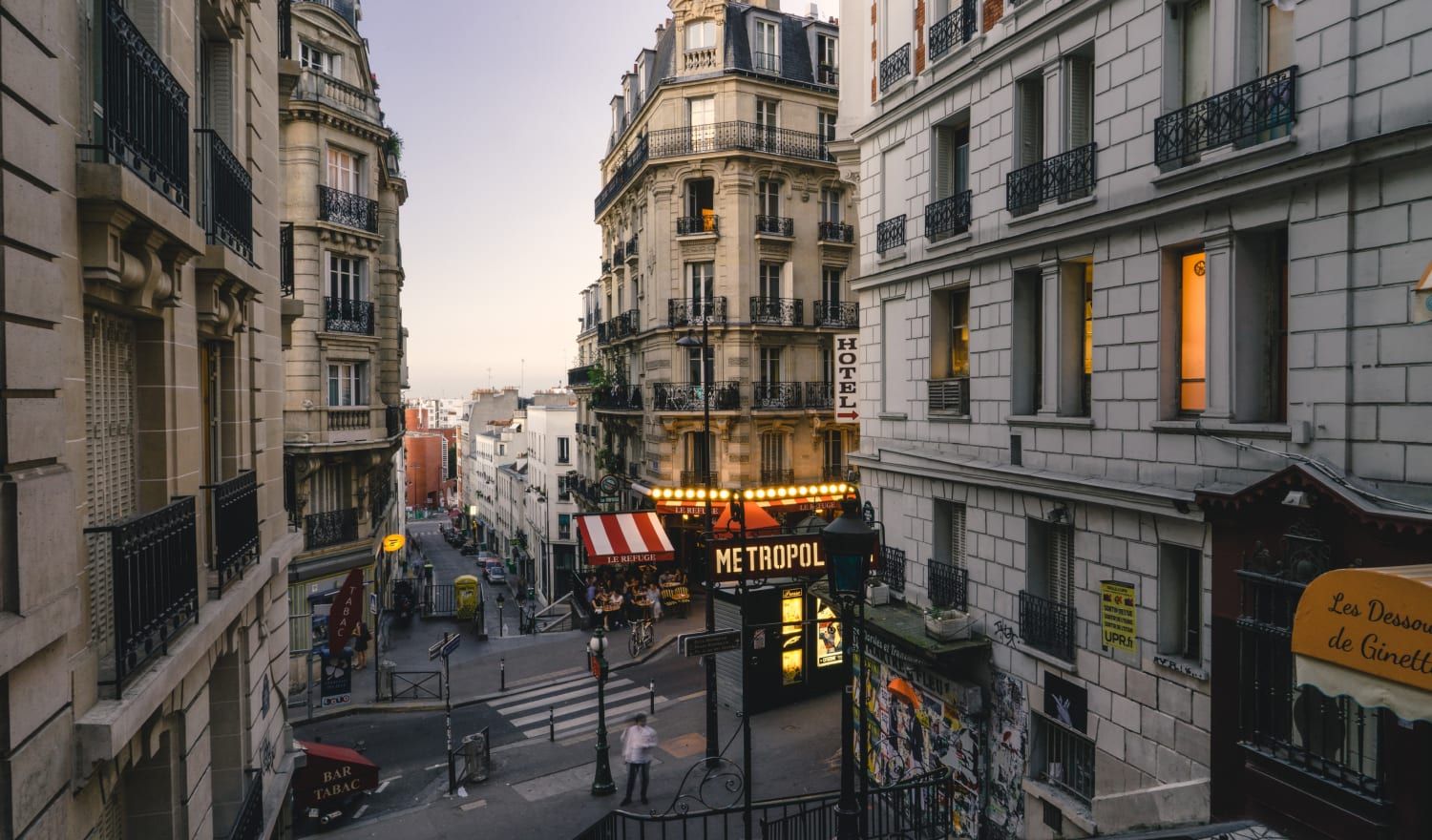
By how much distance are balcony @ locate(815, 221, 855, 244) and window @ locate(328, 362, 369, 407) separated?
1851 centimetres

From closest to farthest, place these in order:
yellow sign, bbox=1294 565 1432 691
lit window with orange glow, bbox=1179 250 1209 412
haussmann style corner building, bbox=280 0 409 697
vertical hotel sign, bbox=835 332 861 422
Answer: yellow sign, bbox=1294 565 1432 691 → lit window with orange glow, bbox=1179 250 1209 412 → vertical hotel sign, bbox=835 332 861 422 → haussmann style corner building, bbox=280 0 409 697

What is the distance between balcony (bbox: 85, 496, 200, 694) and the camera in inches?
213

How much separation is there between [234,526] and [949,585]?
11.2 meters

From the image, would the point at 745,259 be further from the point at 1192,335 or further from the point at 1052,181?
the point at 1192,335

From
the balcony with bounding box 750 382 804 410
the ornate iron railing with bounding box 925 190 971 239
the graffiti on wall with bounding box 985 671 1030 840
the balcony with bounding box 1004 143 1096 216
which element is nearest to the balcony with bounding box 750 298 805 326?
the balcony with bounding box 750 382 804 410

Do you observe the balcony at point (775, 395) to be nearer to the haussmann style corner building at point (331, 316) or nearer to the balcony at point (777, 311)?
the balcony at point (777, 311)

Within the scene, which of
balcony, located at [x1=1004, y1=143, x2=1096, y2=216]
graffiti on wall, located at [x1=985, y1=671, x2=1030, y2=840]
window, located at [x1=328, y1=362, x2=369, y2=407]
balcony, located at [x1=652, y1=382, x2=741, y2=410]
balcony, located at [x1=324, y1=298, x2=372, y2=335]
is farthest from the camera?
balcony, located at [x1=652, y1=382, x2=741, y2=410]

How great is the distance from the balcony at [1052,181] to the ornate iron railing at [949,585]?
6203 millimetres

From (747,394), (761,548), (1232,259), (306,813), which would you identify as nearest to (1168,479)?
(1232,259)

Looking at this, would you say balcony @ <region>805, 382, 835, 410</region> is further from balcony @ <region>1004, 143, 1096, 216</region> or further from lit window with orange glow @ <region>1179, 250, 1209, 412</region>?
lit window with orange glow @ <region>1179, 250, 1209, 412</region>

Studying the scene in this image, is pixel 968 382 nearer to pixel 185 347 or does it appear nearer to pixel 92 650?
pixel 185 347

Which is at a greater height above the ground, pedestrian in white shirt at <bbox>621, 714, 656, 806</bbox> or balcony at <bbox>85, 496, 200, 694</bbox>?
balcony at <bbox>85, 496, 200, 694</bbox>

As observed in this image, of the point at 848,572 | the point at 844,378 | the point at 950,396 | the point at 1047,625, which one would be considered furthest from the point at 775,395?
the point at 848,572

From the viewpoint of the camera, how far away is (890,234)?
16344 mm
